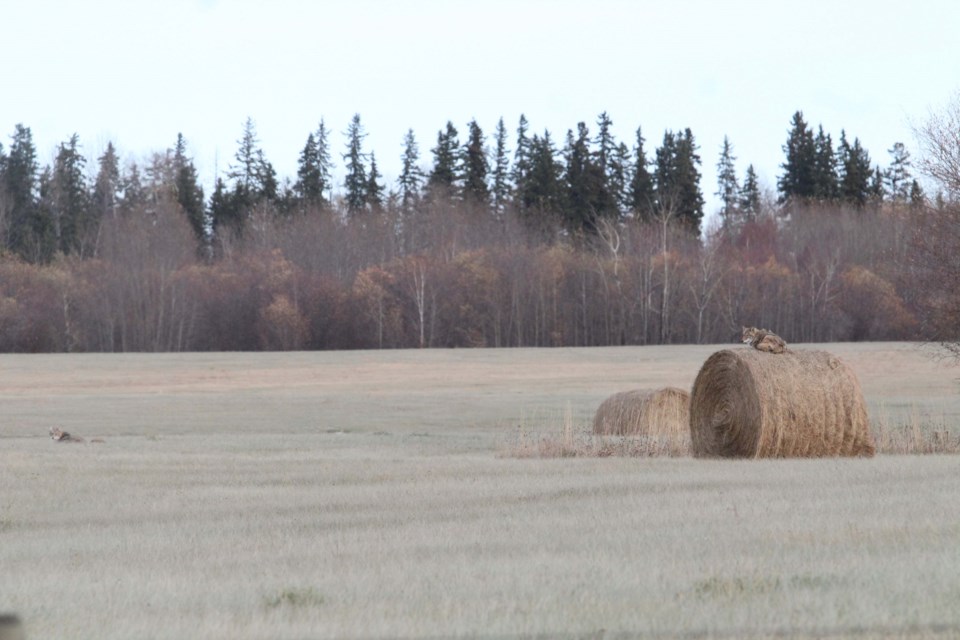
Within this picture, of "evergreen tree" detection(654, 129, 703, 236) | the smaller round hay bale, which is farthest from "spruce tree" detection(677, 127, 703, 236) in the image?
the smaller round hay bale

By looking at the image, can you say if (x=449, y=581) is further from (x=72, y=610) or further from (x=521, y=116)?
(x=521, y=116)

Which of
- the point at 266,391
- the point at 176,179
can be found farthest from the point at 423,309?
the point at 176,179

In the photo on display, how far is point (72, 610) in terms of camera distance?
6.45 meters

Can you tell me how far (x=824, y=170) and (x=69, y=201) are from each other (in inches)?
2145

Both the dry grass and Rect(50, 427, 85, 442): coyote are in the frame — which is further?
Rect(50, 427, 85, 442): coyote

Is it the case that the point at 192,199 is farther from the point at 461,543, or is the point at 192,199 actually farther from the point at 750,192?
the point at 461,543

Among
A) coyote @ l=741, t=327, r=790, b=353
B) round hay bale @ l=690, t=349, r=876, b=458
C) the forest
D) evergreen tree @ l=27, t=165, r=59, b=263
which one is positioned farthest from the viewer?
evergreen tree @ l=27, t=165, r=59, b=263

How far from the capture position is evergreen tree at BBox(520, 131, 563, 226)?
87.3m

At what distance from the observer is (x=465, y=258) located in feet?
235

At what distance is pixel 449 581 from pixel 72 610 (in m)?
1.92

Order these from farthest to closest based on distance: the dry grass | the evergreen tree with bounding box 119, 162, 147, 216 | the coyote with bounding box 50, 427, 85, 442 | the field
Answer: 1. the evergreen tree with bounding box 119, 162, 147, 216
2. the coyote with bounding box 50, 427, 85, 442
3. the dry grass
4. the field

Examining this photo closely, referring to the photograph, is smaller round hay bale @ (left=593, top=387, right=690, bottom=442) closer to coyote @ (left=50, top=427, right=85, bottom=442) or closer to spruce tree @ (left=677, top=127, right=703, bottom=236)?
coyote @ (left=50, top=427, right=85, bottom=442)

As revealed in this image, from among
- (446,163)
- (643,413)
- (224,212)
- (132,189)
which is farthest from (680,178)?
(643,413)

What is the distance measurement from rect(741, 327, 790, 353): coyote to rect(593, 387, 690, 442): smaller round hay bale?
4384mm
